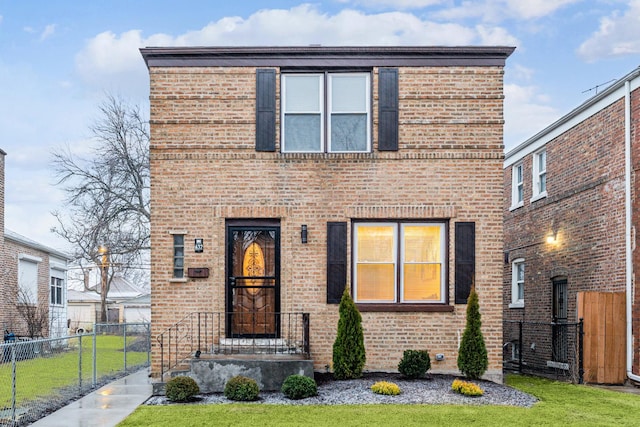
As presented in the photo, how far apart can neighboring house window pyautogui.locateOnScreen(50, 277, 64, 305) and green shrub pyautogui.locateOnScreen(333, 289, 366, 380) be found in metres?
19.4

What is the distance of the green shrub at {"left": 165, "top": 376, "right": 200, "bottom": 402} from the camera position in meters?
9.14

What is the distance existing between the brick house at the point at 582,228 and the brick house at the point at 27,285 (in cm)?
1562

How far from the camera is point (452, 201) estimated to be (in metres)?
11.2

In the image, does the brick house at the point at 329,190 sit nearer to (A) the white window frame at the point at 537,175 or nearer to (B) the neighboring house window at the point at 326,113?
(B) the neighboring house window at the point at 326,113

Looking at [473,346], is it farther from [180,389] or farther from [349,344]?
[180,389]

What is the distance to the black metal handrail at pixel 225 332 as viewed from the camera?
1095cm

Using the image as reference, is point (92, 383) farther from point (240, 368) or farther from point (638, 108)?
point (638, 108)

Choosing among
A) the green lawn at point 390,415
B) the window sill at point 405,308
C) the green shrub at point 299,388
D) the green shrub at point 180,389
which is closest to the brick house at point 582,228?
the green lawn at point 390,415

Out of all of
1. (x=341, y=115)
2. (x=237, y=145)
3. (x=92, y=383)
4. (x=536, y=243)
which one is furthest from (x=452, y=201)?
(x=92, y=383)

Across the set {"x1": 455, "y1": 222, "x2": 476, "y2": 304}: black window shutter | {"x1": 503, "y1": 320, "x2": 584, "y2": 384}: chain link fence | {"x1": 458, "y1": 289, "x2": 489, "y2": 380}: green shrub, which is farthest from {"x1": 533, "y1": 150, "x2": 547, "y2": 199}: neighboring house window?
{"x1": 458, "y1": 289, "x2": 489, "y2": 380}: green shrub

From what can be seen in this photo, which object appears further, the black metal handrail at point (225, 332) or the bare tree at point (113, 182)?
the bare tree at point (113, 182)

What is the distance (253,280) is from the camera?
36.9 ft

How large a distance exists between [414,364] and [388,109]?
4.47 m

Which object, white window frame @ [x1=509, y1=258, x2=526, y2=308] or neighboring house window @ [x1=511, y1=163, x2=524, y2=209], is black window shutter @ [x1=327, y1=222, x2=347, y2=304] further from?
neighboring house window @ [x1=511, y1=163, x2=524, y2=209]
